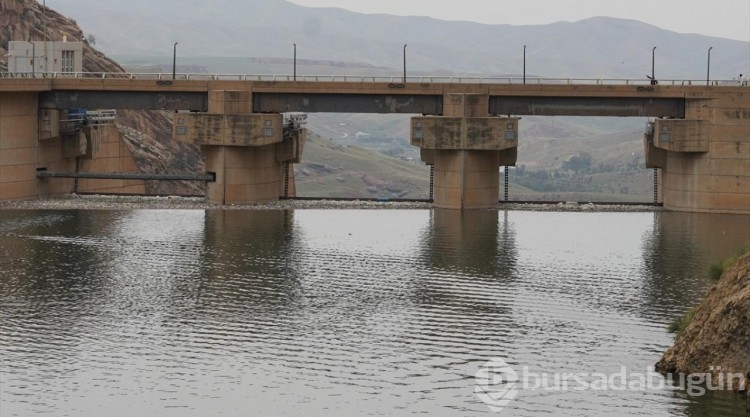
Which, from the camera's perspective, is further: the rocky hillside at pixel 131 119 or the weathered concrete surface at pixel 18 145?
the rocky hillside at pixel 131 119

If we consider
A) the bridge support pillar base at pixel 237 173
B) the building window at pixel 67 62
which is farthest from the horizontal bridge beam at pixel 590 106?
the building window at pixel 67 62

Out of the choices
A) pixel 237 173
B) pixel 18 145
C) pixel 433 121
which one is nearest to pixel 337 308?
pixel 433 121

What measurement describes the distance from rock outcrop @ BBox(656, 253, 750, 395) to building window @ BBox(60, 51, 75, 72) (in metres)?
Answer: 78.1

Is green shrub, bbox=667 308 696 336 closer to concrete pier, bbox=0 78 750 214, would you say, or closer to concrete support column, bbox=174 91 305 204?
concrete pier, bbox=0 78 750 214

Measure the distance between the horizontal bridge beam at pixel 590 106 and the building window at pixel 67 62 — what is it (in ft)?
122

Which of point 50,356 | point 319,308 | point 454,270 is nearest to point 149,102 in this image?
point 454,270

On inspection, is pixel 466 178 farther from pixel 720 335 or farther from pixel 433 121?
pixel 720 335

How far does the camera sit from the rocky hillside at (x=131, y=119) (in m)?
150

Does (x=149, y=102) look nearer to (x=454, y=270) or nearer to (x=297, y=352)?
(x=454, y=270)

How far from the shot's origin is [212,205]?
4530 inches

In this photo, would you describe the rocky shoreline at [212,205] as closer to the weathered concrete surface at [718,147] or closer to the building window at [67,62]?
the weathered concrete surface at [718,147]

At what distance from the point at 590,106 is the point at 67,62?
44.9m

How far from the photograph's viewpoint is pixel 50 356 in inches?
2351

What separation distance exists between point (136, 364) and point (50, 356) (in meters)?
3.88
